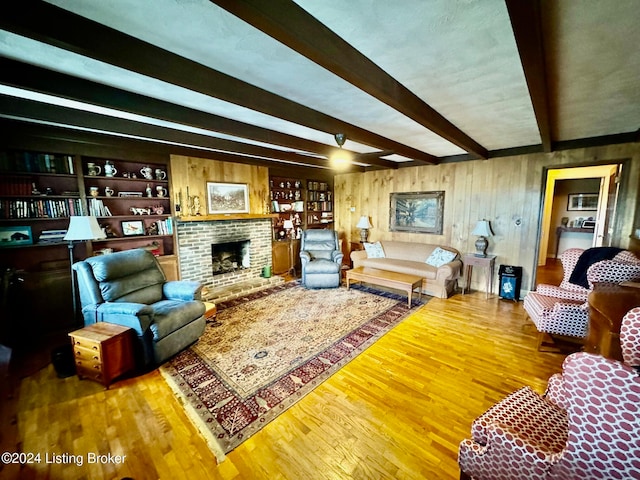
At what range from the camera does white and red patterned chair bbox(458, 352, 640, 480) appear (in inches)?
33.2

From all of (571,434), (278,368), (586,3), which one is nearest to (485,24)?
(586,3)

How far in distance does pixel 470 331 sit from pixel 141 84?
4.06 metres

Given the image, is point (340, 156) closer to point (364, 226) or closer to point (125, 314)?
point (364, 226)

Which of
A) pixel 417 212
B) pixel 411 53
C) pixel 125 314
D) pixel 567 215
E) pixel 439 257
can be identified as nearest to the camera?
pixel 411 53

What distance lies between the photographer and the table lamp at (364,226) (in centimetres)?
602

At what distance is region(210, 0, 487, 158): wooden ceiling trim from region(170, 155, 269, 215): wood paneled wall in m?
3.51

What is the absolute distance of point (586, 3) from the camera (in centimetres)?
116

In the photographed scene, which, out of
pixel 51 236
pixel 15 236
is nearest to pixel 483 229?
pixel 51 236

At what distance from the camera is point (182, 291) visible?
2.94 m

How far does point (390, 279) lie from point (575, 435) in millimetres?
3158

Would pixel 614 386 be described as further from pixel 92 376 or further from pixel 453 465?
pixel 92 376

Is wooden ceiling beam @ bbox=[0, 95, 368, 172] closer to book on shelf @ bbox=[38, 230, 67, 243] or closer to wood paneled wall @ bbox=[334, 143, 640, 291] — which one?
book on shelf @ bbox=[38, 230, 67, 243]

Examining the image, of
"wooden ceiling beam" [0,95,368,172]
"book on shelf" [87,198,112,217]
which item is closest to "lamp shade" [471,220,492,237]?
"wooden ceiling beam" [0,95,368,172]

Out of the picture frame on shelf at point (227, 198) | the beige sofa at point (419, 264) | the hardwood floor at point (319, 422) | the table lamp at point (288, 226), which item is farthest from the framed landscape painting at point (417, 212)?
the picture frame on shelf at point (227, 198)
